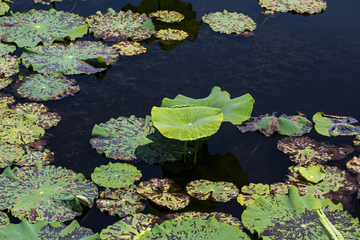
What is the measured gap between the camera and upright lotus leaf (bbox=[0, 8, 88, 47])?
4.54 m

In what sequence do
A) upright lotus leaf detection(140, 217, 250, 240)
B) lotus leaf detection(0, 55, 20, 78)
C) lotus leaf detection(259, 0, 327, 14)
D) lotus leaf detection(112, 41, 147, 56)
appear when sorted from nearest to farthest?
upright lotus leaf detection(140, 217, 250, 240) → lotus leaf detection(0, 55, 20, 78) → lotus leaf detection(112, 41, 147, 56) → lotus leaf detection(259, 0, 327, 14)

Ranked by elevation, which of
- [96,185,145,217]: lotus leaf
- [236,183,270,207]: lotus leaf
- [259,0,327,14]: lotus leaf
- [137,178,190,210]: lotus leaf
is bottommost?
[96,185,145,217]: lotus leaf

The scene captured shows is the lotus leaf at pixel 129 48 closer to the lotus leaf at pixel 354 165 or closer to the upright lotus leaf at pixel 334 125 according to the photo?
the upright lotus leaf at pixel 334 125

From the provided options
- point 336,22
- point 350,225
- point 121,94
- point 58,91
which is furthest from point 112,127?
point 336,22

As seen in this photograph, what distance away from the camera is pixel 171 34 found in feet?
15.7

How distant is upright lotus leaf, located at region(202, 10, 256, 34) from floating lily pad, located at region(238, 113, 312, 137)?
1890 millimetres

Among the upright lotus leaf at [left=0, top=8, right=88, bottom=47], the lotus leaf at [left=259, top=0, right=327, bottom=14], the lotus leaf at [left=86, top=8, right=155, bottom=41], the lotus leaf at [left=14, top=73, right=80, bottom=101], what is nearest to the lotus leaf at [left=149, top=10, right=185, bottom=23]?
the lotus leaf at [left=86, top=8, right=155, bottom=41]

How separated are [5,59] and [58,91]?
0.95 m

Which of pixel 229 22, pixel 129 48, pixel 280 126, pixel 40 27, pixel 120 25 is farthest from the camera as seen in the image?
pixel 229 22

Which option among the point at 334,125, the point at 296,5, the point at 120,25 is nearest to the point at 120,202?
the point at 334,125

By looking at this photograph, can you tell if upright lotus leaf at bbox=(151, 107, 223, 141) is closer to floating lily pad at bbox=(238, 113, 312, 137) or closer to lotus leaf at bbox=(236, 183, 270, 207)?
lotus leaf at bbox=(236, 183, 270, 207)

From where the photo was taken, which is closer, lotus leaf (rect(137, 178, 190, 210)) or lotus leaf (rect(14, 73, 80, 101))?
lotus leaf (rect(137, 178, 190, 210))

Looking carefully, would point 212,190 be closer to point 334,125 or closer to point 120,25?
point 334,125

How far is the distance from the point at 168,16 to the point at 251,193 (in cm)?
330
